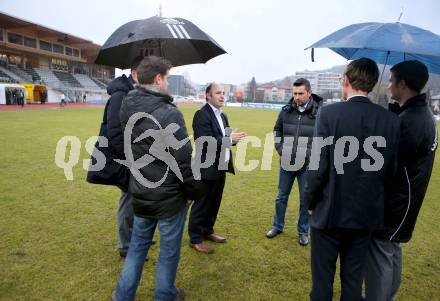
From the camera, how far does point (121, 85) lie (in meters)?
3.00

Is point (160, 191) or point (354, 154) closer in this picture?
point (354, 154)

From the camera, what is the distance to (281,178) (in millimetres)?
4188

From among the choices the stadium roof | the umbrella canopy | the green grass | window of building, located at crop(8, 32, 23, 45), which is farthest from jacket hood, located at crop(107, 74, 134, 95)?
window of building, located at crop(8, 32, 23, 45)

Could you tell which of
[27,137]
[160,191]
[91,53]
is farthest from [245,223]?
[91,53]

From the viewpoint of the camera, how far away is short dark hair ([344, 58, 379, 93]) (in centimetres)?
210

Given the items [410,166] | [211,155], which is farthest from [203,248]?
[410,166]

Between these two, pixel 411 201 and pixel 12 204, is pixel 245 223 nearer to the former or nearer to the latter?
pixel 411 201

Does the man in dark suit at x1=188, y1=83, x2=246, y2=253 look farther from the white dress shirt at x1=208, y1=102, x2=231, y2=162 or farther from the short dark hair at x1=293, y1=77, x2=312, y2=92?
the short dark hair at x1=293, y1=77, x2=312, y2=92

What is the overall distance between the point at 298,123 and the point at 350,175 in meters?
1.91

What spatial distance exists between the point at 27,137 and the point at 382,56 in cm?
1193

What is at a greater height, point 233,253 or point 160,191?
point 160,191

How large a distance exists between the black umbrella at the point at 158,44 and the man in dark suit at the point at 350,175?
1.68 m

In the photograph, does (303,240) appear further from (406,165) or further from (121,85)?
(121,85)

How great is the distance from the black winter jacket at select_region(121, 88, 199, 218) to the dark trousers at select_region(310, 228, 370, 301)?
1.05 meters
